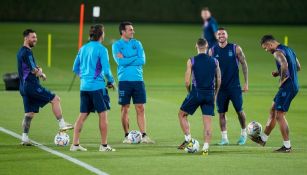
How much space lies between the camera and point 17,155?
16.7 m

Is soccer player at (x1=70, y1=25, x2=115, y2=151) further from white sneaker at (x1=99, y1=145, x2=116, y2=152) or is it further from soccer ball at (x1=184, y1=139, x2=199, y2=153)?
soccer ball at (x1=184, y1=139, x2=199, y2=153)

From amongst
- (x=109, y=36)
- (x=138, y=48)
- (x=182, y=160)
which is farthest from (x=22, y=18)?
(x=182, y=160)

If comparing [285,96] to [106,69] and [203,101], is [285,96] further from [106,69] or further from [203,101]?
[106,69]

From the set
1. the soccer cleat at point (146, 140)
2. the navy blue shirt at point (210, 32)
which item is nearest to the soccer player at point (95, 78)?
the soccer cleat at point (146, 140)

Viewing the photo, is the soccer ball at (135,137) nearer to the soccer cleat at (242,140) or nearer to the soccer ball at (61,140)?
the soccer ball at (61,140)

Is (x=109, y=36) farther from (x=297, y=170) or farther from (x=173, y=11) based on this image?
(x=297, y=170)

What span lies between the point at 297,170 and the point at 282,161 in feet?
3.15

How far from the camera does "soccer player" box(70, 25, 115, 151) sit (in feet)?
55.4

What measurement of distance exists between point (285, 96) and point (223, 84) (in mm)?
1738

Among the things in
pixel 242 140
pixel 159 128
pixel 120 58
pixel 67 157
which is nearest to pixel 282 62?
pixel 242 140

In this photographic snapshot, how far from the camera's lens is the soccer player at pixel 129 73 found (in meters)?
18.9

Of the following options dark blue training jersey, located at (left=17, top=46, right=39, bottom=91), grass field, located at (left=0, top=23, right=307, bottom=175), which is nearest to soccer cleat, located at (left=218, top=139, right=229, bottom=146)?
grass field, located at (left=0, top=23, right=307, bottom=175)

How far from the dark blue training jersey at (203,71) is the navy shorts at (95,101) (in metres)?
1.62

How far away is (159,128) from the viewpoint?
21.0m
